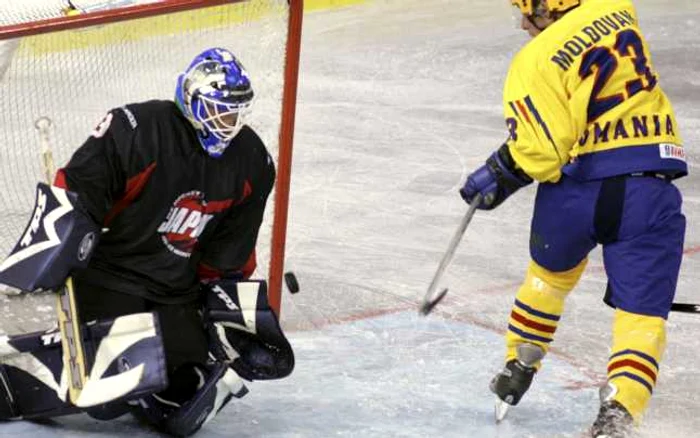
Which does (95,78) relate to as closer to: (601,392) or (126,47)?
(126,47)

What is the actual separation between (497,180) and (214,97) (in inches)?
26.4

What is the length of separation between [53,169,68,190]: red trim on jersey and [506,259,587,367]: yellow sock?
1097 millimetres

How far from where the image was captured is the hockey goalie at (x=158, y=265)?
300 centimetres

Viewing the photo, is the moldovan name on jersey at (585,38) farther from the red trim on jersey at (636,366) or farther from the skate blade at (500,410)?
the skate blade at (500,410)

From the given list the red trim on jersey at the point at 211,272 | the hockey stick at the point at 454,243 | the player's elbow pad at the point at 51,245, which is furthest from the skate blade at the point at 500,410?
the player's elbow pad at the point at 51,245

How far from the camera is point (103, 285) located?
322cm

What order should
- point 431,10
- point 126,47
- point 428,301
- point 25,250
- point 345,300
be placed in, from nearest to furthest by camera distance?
point 25,250
point 428,301
point 126,47
point 345,300
point 431,10

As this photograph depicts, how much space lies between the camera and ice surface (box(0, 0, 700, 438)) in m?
3.48

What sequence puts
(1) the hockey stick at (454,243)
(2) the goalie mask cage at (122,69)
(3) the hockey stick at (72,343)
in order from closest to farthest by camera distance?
1. (3) the hockey stick at (72,343)
2. (1) the hockey stick at (454,243)
3. (2) the goalie mask cage at (122,69)

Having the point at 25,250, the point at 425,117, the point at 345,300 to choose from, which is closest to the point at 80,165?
the point at 25,250

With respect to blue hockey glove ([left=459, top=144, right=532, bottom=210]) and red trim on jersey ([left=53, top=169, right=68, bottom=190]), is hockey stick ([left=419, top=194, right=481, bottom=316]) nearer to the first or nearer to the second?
blue hockey glove ([left=459, top=144, right=532, bottom=210])

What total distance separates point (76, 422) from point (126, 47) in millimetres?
1007

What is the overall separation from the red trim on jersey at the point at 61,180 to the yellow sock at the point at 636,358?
3.99 ft

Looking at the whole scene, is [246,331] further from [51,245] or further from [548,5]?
[548,5]
